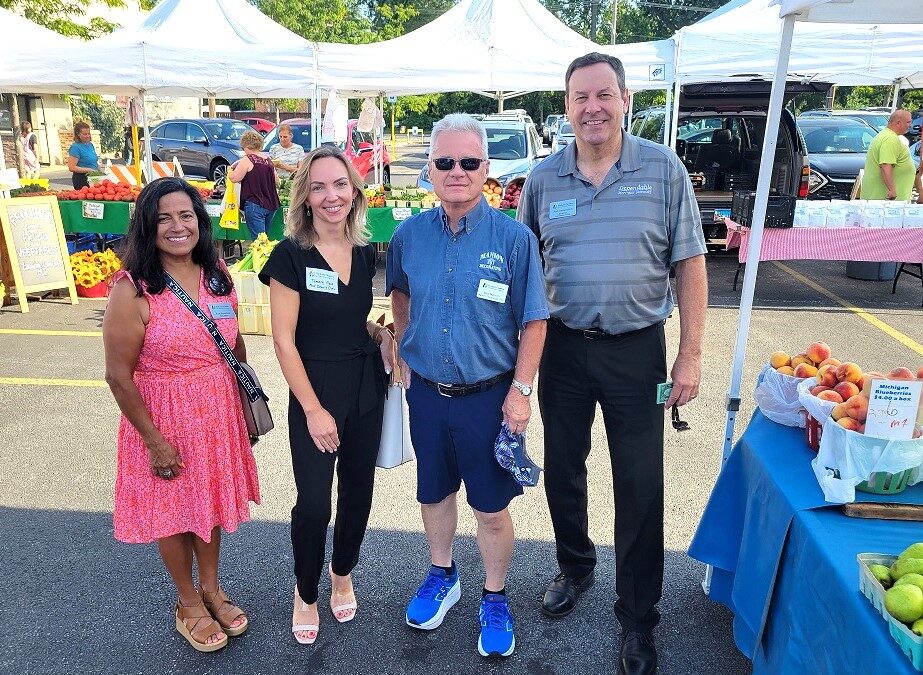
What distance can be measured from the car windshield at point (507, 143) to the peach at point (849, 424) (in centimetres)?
1034

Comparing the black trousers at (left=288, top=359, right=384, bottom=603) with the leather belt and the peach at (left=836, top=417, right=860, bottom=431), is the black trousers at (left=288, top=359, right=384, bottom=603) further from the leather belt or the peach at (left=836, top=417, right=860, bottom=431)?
the peach at (left=836, top=417, right=860, bottom=431)

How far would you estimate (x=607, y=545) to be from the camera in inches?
132

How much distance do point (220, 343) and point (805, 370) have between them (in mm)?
2103

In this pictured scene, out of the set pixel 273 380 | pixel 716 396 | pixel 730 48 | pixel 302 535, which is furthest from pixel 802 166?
pixel 302 535

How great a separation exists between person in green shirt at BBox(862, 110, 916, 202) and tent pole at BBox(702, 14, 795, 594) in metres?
6.41

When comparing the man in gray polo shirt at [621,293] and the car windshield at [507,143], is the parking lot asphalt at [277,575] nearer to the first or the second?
the man in gray polo shirt at [621,293]

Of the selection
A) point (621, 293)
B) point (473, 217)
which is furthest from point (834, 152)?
point (473, 217)

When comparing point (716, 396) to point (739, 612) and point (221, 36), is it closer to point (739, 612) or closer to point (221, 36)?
point (739, 612)

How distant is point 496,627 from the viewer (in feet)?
8.66

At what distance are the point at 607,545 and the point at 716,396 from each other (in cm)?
225

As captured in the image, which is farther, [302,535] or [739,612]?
[302,535]

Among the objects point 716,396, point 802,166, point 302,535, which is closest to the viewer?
point 302,535

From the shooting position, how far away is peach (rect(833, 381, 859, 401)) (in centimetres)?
223

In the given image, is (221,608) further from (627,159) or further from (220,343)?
(627,159)
